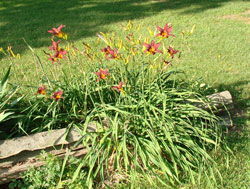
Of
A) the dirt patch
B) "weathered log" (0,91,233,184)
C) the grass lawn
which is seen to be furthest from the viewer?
the dirt patch

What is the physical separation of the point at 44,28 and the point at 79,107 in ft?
16.0

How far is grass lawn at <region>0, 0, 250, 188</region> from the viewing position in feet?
10.5

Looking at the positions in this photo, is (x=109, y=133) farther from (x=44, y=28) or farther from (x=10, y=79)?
(x=44, y=28)

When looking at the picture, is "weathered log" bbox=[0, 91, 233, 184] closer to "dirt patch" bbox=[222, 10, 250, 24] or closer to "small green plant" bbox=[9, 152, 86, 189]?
"small green plant" bbox=[9, 152, 86, 189]

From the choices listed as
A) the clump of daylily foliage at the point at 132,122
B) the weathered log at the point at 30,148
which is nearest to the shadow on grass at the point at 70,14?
the clump of daylily foliage at the point at 132,122

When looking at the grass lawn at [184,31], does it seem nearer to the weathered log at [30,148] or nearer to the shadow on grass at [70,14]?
the shadow on grass at [70,14]

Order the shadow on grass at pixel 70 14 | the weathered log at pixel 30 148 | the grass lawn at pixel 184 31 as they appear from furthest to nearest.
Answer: the shadow on grass at pixel 70 14, the grass lawn at pixel 184 31, the weathered log at pixel 30 148

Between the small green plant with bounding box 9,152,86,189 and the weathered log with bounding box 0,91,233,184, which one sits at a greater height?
the weathered log with bounding box 0,91,233,184

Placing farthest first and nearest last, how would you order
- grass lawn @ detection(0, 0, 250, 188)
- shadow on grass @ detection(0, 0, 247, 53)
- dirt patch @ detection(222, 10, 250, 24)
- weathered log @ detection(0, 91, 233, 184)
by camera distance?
dirt patch @ detection(222, 10, 250, 24) → shadow on grass @ detection(0, 0, 247, 53) → grass lawn @ detection(0, 0, 250, 188) → weathered log @ detection(0, 91, 233, 184)

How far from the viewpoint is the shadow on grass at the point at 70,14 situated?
6488 mm

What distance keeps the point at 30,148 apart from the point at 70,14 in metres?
6.61

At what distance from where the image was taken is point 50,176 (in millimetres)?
2223

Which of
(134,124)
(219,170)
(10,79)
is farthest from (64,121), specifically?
(10,79)

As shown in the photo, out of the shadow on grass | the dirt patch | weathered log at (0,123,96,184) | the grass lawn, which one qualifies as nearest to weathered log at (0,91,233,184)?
weathered log at (0,123,96,184)
